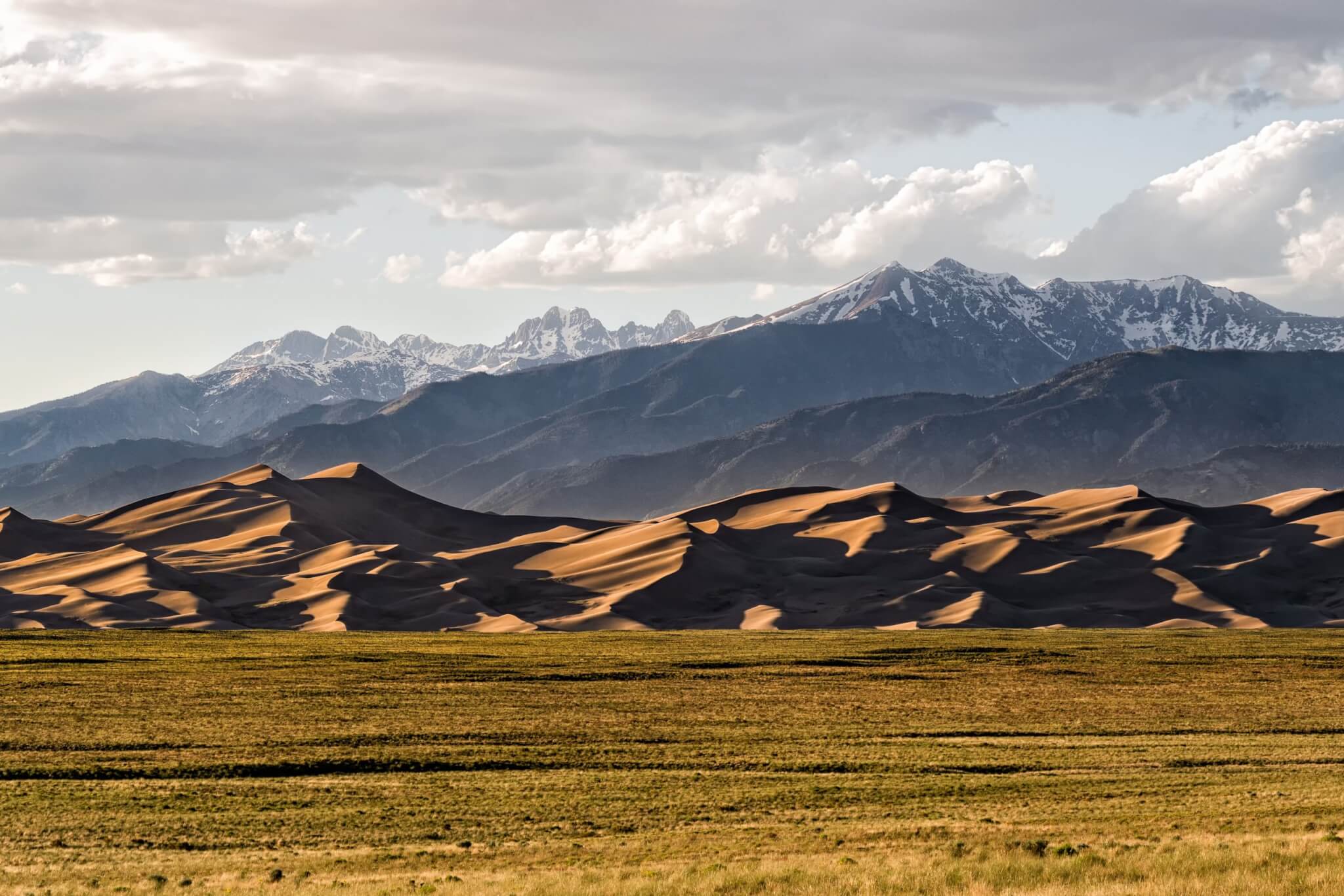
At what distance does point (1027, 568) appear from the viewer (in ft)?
644

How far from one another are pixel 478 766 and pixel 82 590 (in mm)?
140918

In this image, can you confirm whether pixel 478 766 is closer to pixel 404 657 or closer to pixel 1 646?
pixel 404 657

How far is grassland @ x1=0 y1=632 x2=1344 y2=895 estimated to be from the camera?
108ft

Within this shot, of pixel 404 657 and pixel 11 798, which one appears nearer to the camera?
pixel 11 798

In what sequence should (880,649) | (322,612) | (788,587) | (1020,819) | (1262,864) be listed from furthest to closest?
1. (788,587)
2. (322,612)
3. (880,649)
4. (1020,819)
5. (1262,864)

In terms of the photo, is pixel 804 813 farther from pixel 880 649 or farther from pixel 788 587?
pixel 788 587

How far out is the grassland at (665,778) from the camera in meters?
32.8

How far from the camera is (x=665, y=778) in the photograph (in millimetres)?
49469

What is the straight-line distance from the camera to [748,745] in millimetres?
57906

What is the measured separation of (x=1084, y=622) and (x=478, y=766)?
430ft

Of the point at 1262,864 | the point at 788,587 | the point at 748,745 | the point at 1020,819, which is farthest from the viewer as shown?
the point at 788,587

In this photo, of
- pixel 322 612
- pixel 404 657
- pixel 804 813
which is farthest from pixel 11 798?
pixel 322 612

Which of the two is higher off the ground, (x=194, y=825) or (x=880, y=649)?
(x=194, y=825)

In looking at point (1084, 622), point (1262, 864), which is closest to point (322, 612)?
point (1084, 622)
